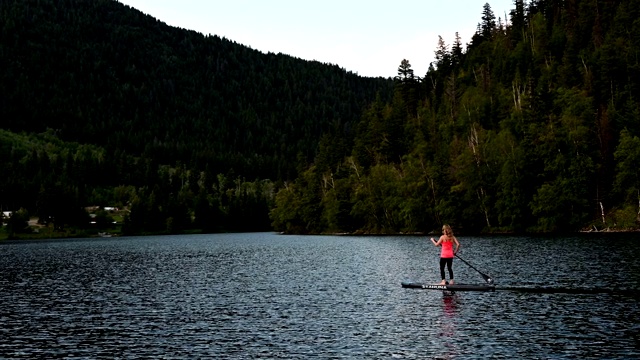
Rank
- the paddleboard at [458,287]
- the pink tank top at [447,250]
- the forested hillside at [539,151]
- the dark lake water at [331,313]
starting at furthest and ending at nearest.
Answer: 1. the forested hillside at [539,151]
2. the pink tank top at [447,250]
3. the paddleboard at [458,287]
4. the dark lake water at [331,313]

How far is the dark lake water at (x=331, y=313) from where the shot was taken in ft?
102

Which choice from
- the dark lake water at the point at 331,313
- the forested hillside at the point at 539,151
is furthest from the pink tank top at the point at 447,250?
the forested hillside at the point at 539,151

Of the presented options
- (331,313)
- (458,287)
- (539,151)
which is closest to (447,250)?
(458,287)

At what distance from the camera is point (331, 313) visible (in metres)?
42.0

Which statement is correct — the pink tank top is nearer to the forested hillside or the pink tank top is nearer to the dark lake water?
the dark lake water

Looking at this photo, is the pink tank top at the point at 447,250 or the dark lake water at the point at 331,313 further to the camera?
the pink tank top at the point at 447,250

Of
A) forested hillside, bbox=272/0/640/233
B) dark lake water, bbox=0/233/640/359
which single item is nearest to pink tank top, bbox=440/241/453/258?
dark lake water, bbox=0/233/640/359

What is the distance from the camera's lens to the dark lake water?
1219 inches

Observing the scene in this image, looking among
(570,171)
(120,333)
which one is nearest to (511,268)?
(120,333)

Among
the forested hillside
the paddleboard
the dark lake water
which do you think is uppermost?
the forested hillside

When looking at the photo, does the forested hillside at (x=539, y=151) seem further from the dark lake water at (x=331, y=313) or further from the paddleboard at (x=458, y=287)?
the paddleboard at (x=458, y=287)

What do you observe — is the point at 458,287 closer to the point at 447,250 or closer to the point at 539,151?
the point at 447,250

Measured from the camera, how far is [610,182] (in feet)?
444

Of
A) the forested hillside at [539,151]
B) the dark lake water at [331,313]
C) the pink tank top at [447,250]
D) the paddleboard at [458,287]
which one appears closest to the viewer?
the dark lake water at [331,313]
